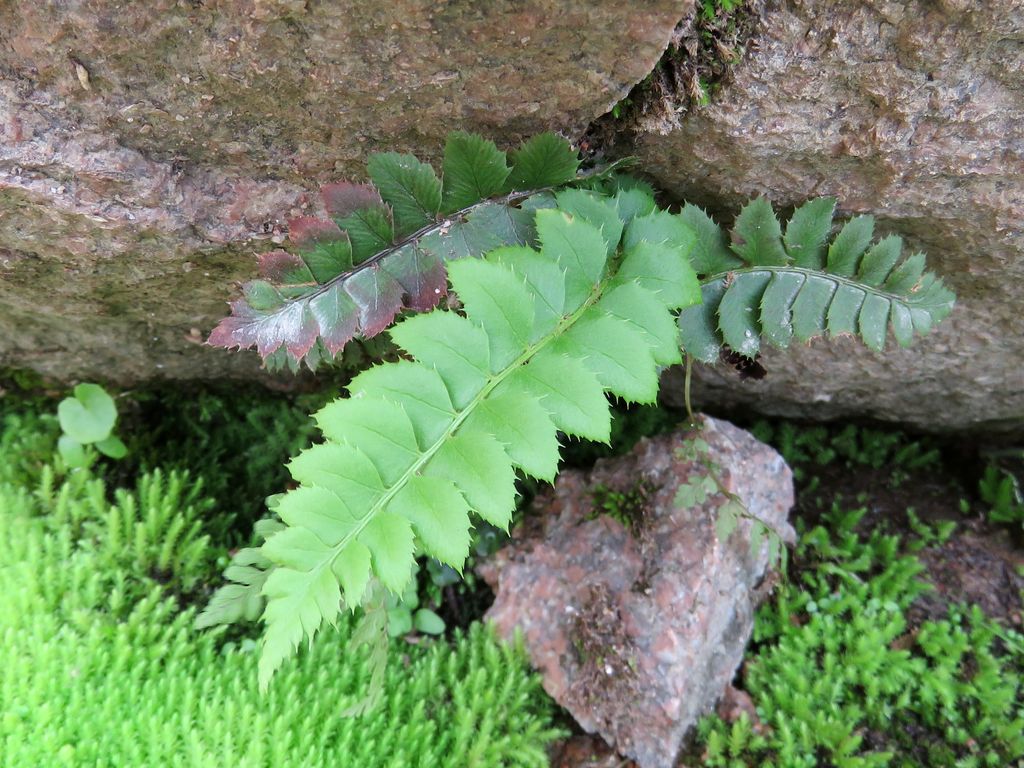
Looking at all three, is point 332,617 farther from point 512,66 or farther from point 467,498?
point 512,66

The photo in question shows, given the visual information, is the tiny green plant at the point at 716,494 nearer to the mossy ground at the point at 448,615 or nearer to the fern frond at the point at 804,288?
the mossy ground at the point at 448,615

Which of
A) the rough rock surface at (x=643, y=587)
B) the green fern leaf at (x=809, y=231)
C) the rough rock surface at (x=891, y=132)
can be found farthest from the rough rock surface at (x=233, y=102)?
the rough rock surface at (x=643, y=587)

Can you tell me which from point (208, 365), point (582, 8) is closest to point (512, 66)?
point (582, 8)

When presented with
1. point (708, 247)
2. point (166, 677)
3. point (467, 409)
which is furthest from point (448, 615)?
point (708, 247)

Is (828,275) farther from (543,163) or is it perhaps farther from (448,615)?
(448,615)

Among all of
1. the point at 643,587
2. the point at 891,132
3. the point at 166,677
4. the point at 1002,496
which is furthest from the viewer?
the point at 1002,496

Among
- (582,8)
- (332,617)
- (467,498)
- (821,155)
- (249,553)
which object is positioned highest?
(582,8)
